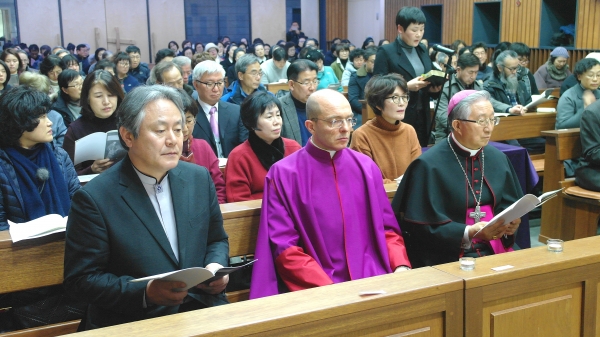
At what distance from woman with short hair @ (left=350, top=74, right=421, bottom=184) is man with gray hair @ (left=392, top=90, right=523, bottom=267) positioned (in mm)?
861

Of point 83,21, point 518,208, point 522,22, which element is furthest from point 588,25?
point 83,21

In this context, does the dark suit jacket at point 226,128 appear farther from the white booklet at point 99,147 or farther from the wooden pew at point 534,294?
the wooden pew at point 534,294

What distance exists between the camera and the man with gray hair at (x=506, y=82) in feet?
22.6

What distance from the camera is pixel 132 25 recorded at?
1995 centimetres

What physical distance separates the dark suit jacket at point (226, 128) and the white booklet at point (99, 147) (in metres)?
1.00

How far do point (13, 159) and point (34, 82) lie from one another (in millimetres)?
3300

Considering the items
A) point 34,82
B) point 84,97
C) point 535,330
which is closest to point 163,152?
point 535,330

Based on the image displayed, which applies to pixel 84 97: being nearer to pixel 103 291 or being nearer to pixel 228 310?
pixel 103 291

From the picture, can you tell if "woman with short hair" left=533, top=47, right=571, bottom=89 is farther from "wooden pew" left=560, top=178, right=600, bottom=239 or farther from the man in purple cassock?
the man in purple cassock

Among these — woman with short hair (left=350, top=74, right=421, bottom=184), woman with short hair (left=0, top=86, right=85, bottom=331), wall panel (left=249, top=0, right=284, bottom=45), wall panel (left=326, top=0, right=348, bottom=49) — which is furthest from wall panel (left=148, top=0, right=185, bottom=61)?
woman with short hair (left=0, top=86, right=85, bottom=331)

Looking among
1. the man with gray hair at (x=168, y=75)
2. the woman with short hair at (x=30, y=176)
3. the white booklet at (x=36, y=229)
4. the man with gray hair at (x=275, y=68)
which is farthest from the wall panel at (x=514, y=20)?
the white booklet at (x=36, y=229)

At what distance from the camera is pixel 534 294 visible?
2234 millimetres

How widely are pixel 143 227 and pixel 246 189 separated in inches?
51.6

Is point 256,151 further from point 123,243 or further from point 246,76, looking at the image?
point 246,76
